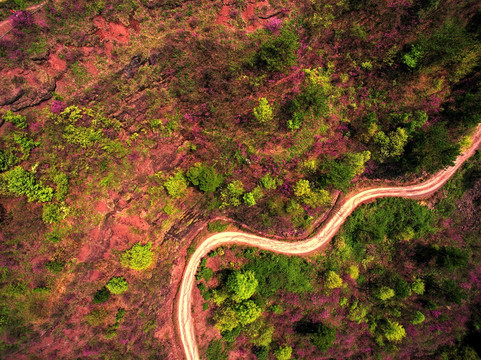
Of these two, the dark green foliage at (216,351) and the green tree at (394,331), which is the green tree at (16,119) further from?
the green tree at (394,331)

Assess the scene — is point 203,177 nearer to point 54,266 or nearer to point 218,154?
point 218,154

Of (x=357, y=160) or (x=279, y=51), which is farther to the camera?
(x=357, y=160)

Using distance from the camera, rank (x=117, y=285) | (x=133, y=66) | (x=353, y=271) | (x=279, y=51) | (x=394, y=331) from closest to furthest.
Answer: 1. (x=133, y=66)
2. (x=279, y=51)
3. (x=117, y=285)
4. (x=353, y=271)
5. (x=394, y=331)

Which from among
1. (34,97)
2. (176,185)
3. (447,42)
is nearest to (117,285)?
(176,185)

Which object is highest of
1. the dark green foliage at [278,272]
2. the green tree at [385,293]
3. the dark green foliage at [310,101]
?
the dark green foliage at [310,101]

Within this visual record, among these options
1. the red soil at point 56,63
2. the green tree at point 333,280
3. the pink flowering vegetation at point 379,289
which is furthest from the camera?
the pink flowering vegetation at point 379,289

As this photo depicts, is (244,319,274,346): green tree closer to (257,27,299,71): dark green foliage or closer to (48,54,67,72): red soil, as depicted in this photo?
(257,27,299,71): dark green foliage

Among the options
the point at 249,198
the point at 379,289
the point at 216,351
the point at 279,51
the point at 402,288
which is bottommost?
the point at 216,351

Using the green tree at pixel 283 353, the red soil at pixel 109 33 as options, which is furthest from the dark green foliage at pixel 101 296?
the red soil at pixel 109 33
